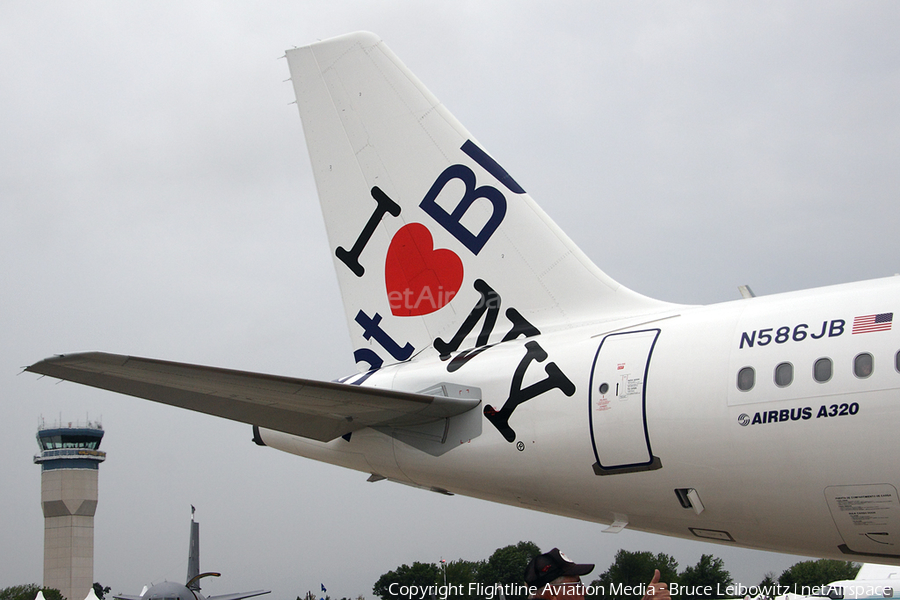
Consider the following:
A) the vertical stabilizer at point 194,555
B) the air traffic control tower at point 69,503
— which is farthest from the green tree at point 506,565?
the air traffic control tower at point 69,503

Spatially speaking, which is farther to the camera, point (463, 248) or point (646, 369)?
point (463, 248)

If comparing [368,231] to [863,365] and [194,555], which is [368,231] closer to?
[863,365]

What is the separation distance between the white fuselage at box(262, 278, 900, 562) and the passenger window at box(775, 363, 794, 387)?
3 cm

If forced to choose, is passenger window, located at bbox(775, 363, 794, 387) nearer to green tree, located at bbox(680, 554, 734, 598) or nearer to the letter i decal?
the letter i decal

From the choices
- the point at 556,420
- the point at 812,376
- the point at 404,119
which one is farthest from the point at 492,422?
the point at 404,119

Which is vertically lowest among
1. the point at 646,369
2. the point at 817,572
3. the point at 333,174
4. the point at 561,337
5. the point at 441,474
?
the point at 817,572

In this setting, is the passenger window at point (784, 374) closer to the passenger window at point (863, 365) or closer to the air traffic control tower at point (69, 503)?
the passenger window at point (863, 365)

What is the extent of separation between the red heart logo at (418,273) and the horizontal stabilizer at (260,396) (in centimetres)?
192

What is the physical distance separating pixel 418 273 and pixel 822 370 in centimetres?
508

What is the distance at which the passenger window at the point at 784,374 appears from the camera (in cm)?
676

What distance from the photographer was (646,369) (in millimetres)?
7520

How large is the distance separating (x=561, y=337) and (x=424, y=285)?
7.13ft

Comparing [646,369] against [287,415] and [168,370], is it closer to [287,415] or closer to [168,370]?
[287,415]

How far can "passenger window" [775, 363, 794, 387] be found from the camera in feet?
22.2
